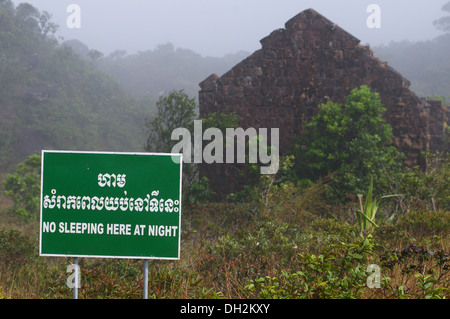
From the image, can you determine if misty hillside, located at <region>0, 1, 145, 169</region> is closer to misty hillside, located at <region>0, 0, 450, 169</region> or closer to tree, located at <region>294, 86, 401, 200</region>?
misty hillside, located at <region>0, 0, 450, 169</region>

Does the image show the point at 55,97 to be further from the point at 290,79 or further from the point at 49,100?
the point at 290,79

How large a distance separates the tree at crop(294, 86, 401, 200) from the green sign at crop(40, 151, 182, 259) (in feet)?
26.4

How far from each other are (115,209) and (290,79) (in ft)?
35.5

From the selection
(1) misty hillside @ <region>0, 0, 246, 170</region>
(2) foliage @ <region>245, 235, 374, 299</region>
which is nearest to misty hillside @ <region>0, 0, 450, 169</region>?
A: (1) misty hillside @ <region>0, 0, 246, 170</region>

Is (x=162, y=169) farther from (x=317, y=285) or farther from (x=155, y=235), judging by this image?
(x=317, y=285)

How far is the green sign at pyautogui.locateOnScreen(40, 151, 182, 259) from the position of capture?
4598 millimetres

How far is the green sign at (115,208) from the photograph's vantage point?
15.1ft

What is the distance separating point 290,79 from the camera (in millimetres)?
14539

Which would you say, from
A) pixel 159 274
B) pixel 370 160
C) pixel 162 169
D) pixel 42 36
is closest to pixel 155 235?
pixel 162 169

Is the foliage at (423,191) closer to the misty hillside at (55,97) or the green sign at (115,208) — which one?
the green sign at (115,208)

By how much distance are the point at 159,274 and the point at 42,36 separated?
41.8 meters

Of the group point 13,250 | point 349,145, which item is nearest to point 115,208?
point 13,250

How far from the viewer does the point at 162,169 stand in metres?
4.64

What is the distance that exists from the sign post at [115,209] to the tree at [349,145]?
806 cm
